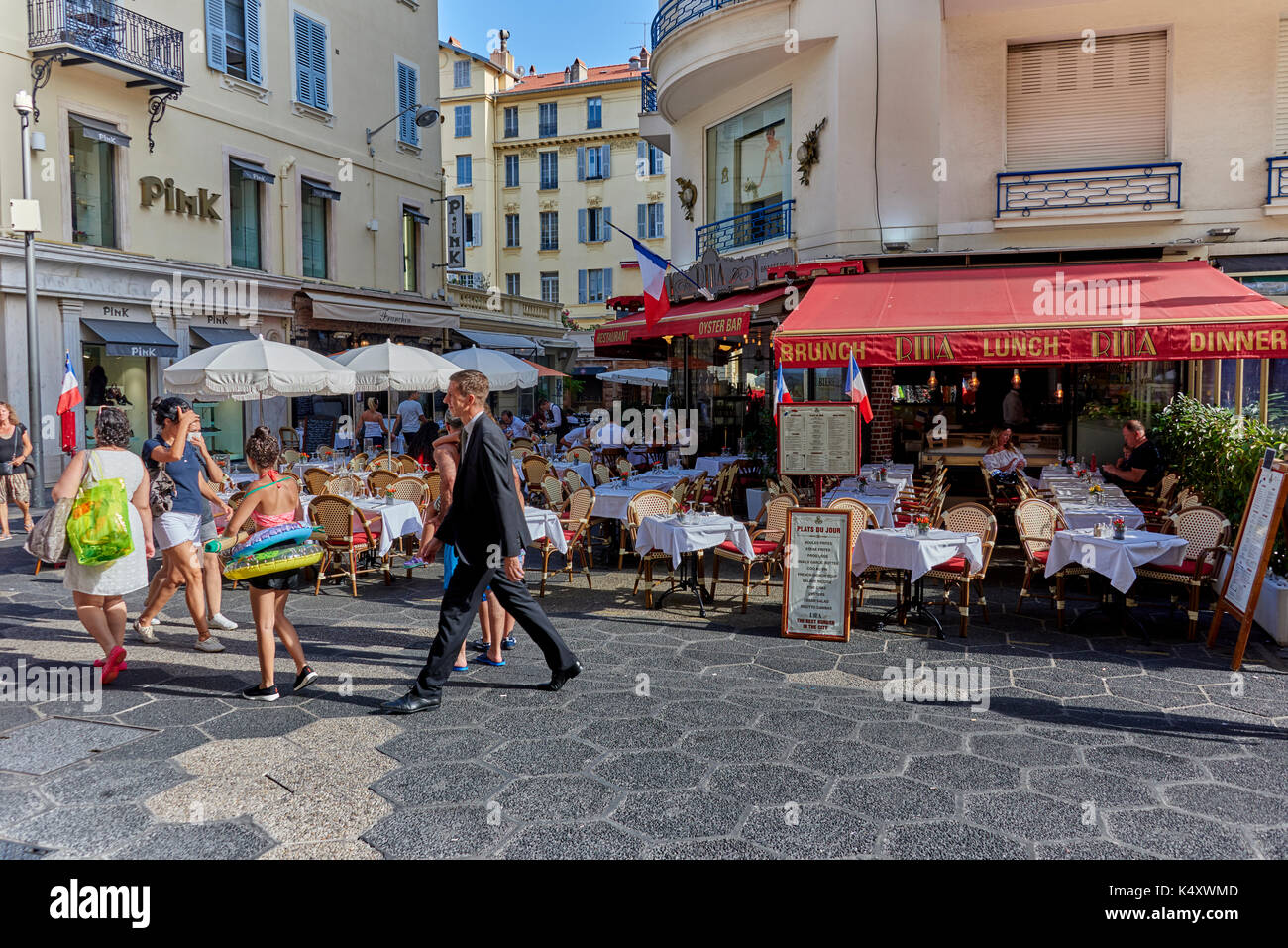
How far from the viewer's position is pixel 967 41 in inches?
523

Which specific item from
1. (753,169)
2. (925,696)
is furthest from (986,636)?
(753,169)

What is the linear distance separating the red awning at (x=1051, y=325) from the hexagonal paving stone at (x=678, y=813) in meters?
5.77

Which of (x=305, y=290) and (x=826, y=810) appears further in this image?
(x=305, y=290)

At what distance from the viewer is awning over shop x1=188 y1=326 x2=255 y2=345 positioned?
19719mm

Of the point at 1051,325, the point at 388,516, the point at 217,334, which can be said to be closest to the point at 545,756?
the point at 388,516

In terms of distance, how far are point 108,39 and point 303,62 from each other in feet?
20.8

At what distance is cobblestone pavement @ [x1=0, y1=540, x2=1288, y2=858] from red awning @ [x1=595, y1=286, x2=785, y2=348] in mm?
6102

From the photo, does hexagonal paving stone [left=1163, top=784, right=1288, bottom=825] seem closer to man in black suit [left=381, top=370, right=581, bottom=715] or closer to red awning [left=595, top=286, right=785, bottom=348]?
man in black suit [left=381, top=370, right=581, bottom=715]

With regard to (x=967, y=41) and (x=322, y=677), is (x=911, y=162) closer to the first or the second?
(x=967, y=41)

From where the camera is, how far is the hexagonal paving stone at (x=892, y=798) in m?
4.25

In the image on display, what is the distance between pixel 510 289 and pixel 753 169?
34.3 metres

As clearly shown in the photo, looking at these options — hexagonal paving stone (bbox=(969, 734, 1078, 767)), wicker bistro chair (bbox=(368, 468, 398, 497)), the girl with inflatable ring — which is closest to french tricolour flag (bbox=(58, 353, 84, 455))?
wicker bistro chair (bbox=(368, 468, 398, 497))

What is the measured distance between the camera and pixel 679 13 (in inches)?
612

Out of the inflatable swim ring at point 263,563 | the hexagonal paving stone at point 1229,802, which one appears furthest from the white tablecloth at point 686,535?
the hexagonal paving stone at point 1229,802
